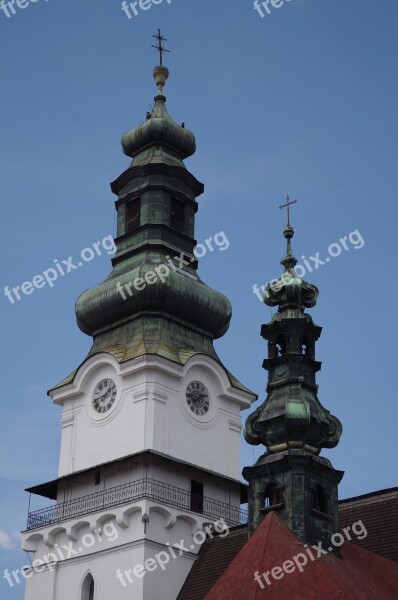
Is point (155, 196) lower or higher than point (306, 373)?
higher

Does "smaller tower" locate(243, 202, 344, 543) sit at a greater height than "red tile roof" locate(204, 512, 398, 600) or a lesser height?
greater

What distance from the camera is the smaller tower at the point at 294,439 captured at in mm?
35906

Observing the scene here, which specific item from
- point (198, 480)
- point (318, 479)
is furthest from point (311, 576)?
point (198, 480)

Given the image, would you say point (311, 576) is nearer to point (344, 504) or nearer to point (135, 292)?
point (344, 504)

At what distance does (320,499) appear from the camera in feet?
120

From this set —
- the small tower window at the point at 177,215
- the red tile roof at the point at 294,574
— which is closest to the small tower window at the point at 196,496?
the red tile roof at the point at 294,574

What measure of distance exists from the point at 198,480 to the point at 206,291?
6.42 m

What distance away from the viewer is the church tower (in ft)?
132

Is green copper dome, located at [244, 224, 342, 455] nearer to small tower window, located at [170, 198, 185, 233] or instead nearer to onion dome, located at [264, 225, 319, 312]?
onion dome, located at [264, 225, 319, 312]

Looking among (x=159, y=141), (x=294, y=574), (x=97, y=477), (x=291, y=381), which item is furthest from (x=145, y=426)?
(x=159, y=141)

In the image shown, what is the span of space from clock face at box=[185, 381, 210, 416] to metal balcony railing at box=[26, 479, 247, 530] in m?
2.83

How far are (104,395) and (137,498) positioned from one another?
464 cm

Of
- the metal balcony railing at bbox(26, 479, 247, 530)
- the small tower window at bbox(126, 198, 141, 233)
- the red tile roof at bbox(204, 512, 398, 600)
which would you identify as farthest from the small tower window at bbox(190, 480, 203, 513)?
the small tower window at bbox(126, 198, 141, 233)

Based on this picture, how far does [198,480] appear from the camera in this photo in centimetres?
4247
